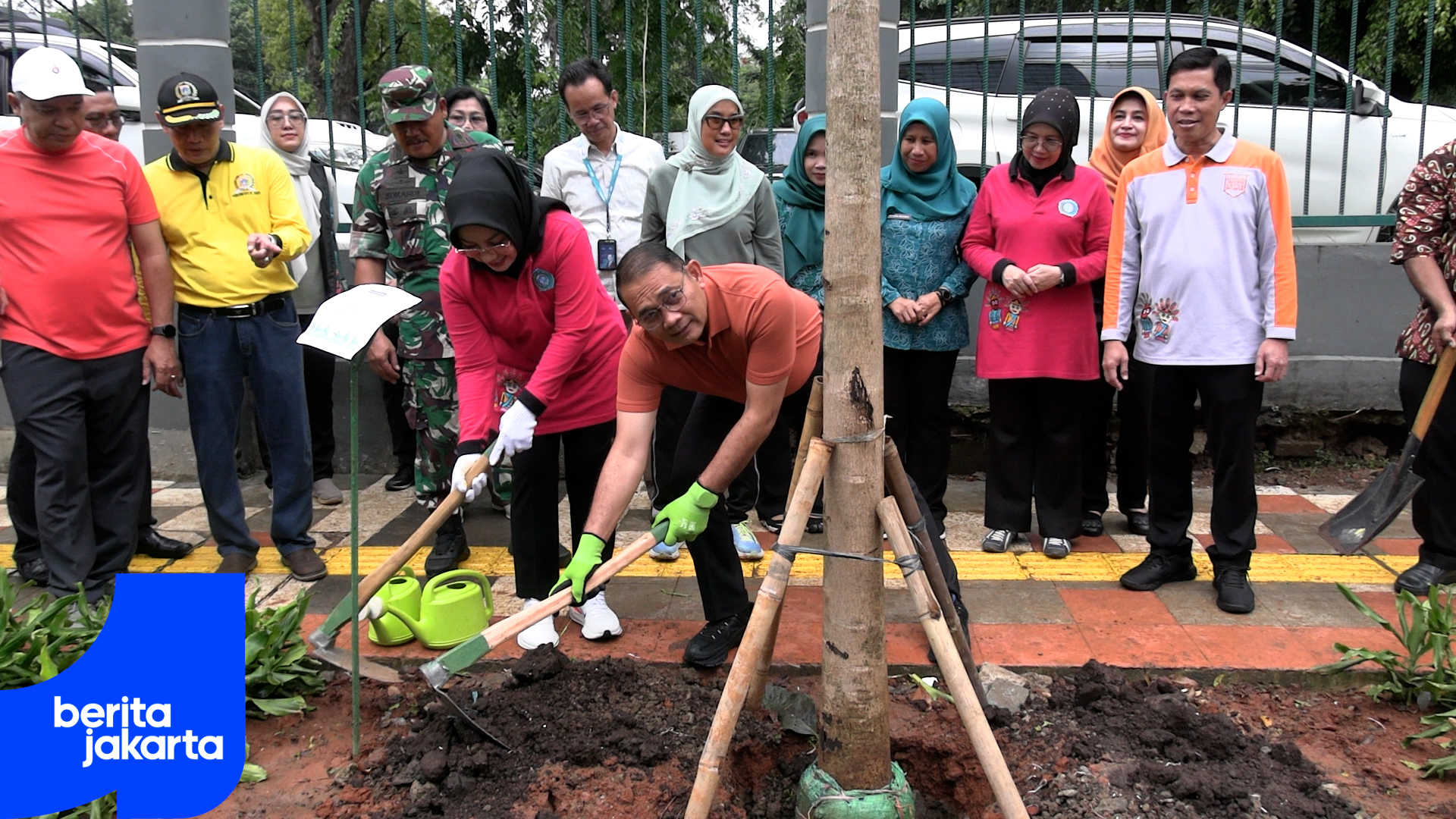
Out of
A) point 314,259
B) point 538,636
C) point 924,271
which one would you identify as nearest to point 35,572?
point 314,259

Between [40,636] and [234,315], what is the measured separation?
1.47m

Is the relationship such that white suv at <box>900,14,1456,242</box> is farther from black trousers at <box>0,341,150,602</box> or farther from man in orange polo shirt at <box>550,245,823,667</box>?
black trousers at <box>0,341,150,602</box>

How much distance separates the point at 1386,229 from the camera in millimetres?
6051

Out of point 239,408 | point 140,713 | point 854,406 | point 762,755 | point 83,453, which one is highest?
point 854,406

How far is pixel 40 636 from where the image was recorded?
3436 millimetres

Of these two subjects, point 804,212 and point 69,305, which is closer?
point 69,305

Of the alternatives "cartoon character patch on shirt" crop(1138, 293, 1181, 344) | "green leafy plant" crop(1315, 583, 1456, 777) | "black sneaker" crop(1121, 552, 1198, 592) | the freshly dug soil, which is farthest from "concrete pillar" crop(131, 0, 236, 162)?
"green leafy plant" crop(1315, 583, 1456, 777)

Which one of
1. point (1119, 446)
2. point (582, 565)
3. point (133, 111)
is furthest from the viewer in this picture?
point (133, 111)

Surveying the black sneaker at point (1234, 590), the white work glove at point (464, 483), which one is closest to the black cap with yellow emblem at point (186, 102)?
the white work glove at point (464, 483)

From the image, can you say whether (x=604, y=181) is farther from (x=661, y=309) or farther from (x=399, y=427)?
(x=661, y=309)

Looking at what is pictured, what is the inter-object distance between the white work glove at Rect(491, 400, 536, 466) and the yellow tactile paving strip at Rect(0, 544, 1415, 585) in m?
1.22

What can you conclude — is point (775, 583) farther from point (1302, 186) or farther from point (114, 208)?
point (1302, 186)

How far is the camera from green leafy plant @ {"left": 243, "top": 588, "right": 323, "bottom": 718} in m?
3.40

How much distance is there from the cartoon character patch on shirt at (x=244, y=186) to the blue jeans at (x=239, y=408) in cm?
45
